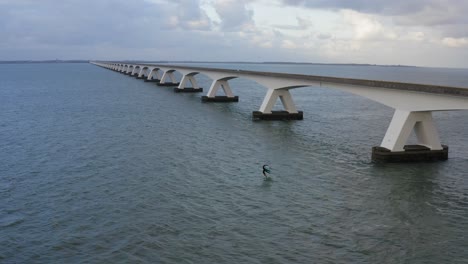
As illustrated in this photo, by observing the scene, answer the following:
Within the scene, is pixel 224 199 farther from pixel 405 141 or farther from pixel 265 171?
pixel 405 141

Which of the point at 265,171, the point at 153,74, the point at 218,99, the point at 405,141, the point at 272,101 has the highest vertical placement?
the point at 153,74

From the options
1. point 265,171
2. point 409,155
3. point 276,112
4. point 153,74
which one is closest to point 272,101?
point 276,112

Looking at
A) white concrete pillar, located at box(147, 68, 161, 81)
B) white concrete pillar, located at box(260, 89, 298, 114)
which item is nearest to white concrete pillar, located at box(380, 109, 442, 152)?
white concrete pillar, located at box(260, 89, 298, 114)

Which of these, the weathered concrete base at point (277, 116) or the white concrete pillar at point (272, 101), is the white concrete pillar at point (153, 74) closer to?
the white concrete pillar at point (272, 101)

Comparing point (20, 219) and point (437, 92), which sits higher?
point (437, 92)

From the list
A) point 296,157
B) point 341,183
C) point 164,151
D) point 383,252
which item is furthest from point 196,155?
point 383,252

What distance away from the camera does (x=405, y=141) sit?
30828 mm

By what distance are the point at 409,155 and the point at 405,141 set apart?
0.95 metres

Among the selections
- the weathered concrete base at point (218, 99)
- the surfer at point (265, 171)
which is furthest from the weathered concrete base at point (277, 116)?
the surfer at point (265, 171)

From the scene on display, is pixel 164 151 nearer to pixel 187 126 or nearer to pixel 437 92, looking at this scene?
pixel 187 126

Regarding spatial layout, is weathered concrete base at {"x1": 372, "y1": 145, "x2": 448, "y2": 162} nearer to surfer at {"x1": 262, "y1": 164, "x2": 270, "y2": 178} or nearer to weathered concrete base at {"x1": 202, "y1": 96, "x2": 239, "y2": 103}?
surfer at {"x1": 262, "y1": 164, "x2": 270, "y2": 178}

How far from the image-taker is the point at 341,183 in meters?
25.7

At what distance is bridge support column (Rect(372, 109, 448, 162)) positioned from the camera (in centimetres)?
3027

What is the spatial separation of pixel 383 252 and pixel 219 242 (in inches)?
235
